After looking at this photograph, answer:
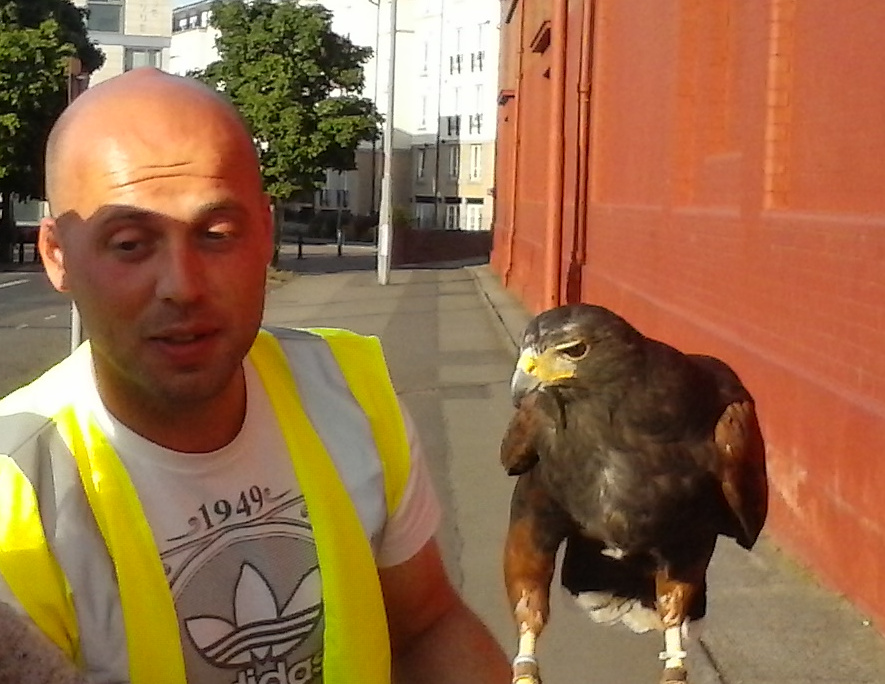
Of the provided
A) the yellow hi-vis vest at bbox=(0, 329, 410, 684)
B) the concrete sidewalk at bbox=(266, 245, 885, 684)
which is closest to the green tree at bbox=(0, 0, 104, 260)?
the concrete sidewalk at bbox=(266, 245, 885, 684)

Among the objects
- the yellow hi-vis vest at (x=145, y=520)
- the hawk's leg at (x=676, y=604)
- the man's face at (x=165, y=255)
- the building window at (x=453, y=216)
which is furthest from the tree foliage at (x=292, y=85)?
the hawk's leg at (x=676, y=604)

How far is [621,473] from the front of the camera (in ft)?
5.90

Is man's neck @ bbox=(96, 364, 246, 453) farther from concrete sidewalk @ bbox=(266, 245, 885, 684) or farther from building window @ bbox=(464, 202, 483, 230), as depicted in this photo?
building window @ bbox=(464, 202, 483, 230)

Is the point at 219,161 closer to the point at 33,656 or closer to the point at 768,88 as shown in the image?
the point at 33,656

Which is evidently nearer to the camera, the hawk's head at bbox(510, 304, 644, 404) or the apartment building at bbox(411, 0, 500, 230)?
the hawk's head at bbox(510, 304, 644, 404)

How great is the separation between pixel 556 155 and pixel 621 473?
8.49 m

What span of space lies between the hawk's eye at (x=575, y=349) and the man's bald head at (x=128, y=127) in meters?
0.54

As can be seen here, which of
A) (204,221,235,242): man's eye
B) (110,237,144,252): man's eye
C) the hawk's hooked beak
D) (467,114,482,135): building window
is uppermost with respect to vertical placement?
(467,114,482,135): building window

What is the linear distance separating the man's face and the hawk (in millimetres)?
418

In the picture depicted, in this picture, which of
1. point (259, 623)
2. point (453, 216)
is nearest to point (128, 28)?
point (453, 216)

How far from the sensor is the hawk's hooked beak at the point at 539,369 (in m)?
1.75

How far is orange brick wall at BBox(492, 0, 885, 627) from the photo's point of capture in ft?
19.8

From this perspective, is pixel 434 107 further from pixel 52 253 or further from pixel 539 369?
pixel 539 369

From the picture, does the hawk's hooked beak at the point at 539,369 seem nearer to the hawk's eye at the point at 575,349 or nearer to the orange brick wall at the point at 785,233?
the hawk's eye at the point at 575,349
